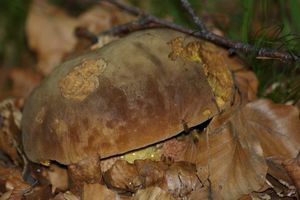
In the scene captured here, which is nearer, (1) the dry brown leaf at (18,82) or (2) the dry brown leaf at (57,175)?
(2) the dry brown leaf at (57,175)

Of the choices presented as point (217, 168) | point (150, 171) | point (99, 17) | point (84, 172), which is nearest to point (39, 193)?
point (84, 172)

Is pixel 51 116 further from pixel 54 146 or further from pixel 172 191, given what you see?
pixel 172 191

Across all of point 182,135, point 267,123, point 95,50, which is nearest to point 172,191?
point 182,135

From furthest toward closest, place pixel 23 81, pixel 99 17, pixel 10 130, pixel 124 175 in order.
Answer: pixel 99 17 → pixel 23 81 → pixel 10 130 → pixel 124 175

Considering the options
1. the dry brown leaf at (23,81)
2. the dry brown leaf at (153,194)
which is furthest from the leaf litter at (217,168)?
the dry brown leaf at (23,81)

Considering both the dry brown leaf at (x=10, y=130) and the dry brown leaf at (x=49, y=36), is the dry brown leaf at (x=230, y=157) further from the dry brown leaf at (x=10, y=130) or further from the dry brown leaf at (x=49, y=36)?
the dry brown leaf at (x=49, y=36)

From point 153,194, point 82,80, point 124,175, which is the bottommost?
point 153,194

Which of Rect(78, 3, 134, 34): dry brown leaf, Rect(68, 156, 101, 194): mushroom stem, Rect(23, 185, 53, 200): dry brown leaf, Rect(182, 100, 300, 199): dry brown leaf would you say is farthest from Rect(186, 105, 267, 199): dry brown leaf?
Rect(78, 3, 134, 34): dry brown leaf

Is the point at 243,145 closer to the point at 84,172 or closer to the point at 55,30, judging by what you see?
the point at 84,172
